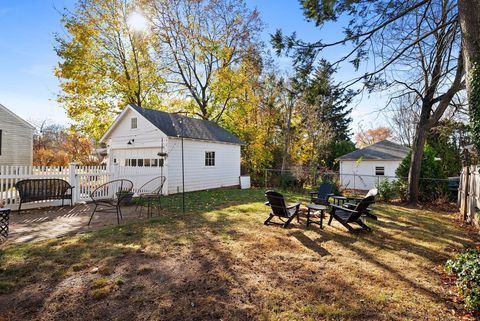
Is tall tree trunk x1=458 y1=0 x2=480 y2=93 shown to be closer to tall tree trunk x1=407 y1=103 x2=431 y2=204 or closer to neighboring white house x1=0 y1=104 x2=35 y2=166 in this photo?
tall tree trunk x1=407 y1=103 x2=431 y2=204

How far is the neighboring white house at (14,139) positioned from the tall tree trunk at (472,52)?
20.5m

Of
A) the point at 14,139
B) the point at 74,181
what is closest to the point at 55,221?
the point at 74,181

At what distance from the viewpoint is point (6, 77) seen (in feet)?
48.1

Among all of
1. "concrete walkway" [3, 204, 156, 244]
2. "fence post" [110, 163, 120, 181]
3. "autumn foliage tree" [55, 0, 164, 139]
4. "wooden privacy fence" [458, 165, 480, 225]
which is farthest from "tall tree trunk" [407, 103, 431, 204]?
"autumn foliage tree" [55, 0, 164, 139]

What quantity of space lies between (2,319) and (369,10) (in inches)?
318

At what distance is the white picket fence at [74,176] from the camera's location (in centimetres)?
754

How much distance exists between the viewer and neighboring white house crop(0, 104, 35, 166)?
14953 mm

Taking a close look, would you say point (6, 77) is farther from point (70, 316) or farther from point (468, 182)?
point (468, 182)

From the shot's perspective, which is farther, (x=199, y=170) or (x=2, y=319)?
(x=199, y=170)

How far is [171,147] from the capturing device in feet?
40.7

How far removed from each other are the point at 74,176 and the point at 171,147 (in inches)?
175

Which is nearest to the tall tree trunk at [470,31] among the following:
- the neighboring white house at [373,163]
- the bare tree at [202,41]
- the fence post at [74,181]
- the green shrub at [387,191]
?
the green shrub at [387,191]

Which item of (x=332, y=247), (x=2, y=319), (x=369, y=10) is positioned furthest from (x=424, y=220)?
(x=2, y=319)

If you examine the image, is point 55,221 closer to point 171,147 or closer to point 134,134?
point 171,147
